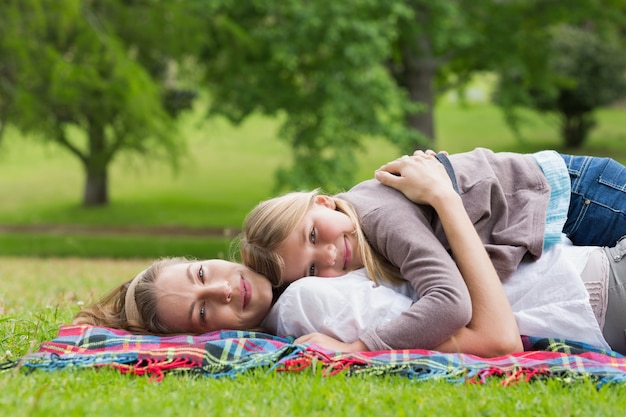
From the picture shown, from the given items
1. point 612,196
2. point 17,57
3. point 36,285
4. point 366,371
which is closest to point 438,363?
point 366,371

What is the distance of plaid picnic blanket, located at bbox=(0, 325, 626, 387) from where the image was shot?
3189 mm

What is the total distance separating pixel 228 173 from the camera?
3031cm

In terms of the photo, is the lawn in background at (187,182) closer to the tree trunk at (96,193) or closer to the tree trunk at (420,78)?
the tree trunk at (96,193)

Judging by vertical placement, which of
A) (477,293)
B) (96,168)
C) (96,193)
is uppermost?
(477,293)

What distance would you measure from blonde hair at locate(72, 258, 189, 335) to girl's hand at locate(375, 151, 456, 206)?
121cm

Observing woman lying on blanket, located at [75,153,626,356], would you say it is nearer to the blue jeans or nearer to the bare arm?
the bare arm

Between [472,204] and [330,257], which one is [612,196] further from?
[330,257]

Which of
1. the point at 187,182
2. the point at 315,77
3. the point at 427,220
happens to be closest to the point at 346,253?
the point at 427,220

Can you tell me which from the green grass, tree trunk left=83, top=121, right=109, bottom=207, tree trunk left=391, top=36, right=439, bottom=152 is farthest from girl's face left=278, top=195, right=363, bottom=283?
tree trunk left=83, top=121, right=109, bottom=207

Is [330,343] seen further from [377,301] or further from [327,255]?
[327,255]

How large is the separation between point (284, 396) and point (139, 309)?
4.60 ft

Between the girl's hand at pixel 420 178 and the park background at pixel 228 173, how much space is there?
1.00 m

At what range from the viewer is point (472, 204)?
3857 millimetres

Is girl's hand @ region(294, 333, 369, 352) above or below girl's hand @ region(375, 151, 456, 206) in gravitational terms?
below
